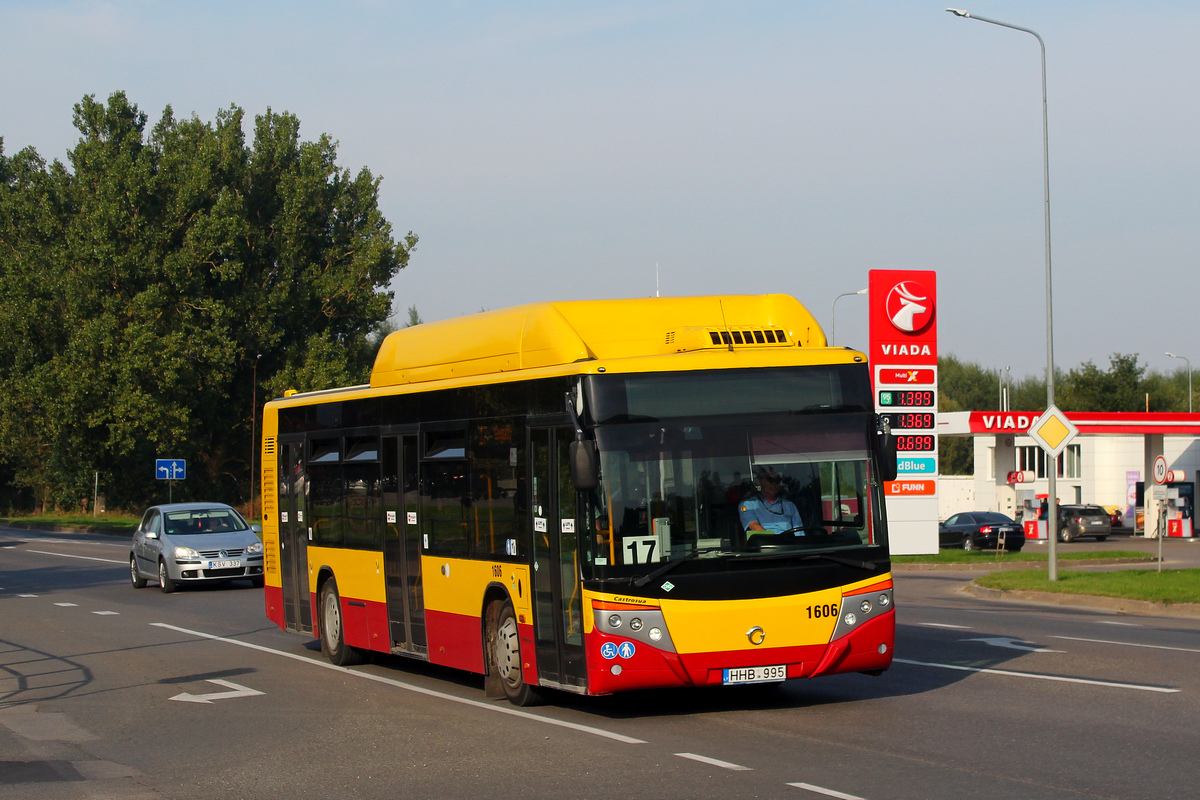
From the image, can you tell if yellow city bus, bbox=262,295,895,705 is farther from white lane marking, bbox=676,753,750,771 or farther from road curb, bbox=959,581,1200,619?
road curb, bbox=959,581,1200,619

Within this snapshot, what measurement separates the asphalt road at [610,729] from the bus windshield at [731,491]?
4.26 ft

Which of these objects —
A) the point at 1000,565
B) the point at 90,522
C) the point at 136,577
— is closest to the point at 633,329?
the point at 136,577

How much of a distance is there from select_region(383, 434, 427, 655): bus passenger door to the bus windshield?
11.2 ft

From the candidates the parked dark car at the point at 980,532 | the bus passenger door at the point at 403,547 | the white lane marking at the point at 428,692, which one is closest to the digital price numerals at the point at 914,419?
the parked dark car at the point at 980,532

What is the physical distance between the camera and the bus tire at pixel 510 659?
1068cm

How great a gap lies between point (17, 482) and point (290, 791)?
242 ft

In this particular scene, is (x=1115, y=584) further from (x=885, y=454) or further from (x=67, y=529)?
(x=67, y=529)

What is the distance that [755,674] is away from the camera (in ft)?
31.4

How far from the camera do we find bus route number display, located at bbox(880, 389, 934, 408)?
34.3 metres

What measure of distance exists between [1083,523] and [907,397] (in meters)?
24.3

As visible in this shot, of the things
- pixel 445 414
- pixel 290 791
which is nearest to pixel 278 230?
pixel 445 414

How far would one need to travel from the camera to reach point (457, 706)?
11055 mm

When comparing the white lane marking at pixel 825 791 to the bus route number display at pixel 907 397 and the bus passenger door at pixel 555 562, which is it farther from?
the bus route number display at pixel 907 397

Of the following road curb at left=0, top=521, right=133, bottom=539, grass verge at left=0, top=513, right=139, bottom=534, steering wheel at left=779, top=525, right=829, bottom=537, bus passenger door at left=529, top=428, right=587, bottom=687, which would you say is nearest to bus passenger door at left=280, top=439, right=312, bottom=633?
bus passenger door at left=529, top=428, right=587, bottom=687
